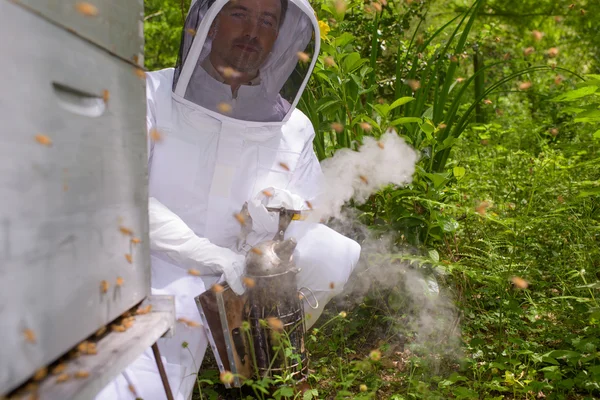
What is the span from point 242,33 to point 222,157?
0.55 metres

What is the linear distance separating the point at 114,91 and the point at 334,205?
5.46 ft

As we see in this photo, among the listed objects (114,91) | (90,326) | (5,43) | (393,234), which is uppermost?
(5,43)

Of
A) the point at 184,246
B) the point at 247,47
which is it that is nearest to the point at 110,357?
the point at 184,246

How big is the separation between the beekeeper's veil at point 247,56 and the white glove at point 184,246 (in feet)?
1.68

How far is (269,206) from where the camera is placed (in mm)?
2400

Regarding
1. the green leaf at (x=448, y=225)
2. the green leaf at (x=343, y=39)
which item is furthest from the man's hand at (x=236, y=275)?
the green leaf at (x=343, y=39)

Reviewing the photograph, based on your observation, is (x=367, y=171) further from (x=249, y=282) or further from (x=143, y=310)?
(x=143, y=310)

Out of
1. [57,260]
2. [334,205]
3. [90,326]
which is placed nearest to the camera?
[57,260]

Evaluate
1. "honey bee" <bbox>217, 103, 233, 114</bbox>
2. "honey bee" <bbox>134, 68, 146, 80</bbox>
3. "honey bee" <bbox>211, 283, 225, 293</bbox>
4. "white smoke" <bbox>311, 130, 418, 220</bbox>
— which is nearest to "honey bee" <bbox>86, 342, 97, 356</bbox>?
"honey bee" <bbox>134, 68, 146, 80</bbox>

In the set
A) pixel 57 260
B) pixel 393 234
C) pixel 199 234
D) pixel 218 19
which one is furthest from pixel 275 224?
pixel 57 260

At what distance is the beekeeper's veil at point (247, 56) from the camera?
2.41m

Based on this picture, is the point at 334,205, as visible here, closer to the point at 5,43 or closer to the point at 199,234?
the point at 199,234

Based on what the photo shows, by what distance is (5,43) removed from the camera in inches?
36.0

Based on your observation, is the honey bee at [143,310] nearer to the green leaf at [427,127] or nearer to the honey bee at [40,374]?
the honey bee at [40,374]
